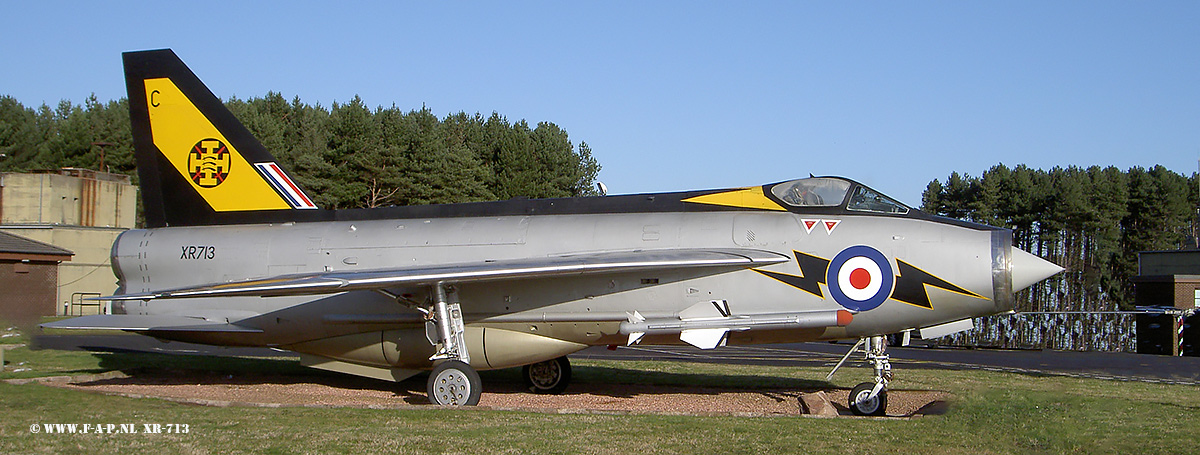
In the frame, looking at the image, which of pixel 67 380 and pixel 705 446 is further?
pixel 67 380

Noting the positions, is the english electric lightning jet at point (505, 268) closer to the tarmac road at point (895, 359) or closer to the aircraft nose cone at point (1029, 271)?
the aircraft nose cone at point (1029, 271)

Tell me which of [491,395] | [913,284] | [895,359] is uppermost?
[913,284]

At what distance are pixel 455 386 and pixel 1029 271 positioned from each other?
6975mm

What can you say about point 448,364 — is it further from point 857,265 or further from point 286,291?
point 857,265

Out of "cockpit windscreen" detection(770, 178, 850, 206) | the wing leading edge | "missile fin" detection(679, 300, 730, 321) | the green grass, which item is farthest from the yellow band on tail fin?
"cockpit windscreen" detection(770, 178, 850, 206)

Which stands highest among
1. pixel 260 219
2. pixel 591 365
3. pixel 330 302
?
pixel 260 219

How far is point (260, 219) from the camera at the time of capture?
14.4 m

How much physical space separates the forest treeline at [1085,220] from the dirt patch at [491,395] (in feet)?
182

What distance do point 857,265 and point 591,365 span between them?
26.4 ft

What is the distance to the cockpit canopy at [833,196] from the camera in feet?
39.4

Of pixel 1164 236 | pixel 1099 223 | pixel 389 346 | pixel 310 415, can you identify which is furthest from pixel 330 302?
pixel 1164 236

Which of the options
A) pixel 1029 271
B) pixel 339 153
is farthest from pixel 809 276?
pixel 339 153

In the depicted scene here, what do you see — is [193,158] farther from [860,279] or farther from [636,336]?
[860,279]

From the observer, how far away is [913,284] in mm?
11438
